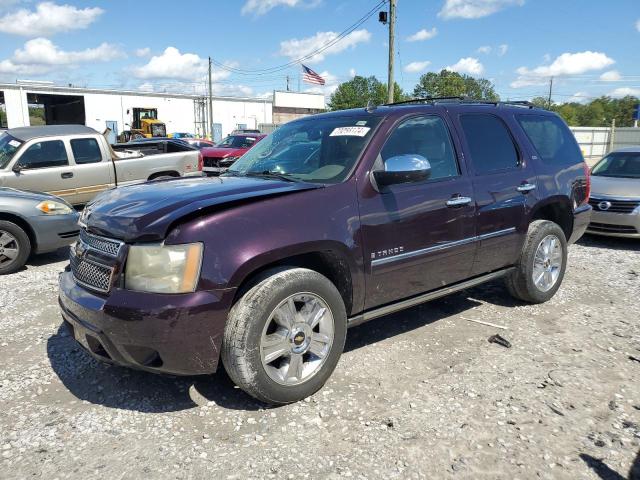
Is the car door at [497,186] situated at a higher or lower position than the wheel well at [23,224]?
A: higher

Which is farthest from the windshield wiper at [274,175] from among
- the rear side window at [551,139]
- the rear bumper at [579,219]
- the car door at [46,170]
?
the car door at [46,170]

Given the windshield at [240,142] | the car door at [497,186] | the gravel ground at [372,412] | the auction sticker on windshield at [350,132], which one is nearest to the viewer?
the gravel ground at [372,412]

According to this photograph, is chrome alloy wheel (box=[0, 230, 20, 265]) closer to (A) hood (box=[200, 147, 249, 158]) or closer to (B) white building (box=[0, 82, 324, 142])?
(A) hood (box=[200, 147, 249, 158])

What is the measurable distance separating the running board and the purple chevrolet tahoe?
1cm

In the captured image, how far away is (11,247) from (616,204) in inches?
337

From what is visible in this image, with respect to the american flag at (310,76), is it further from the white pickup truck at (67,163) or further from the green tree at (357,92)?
the green tree at (357,92)

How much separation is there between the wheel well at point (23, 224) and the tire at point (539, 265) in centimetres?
564

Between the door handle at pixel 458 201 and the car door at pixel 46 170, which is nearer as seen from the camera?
the door handle at pixel 458 201

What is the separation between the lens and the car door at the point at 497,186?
13.6 ft

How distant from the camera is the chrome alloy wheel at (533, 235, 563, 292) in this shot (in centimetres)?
486

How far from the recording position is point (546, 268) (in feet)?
16.3

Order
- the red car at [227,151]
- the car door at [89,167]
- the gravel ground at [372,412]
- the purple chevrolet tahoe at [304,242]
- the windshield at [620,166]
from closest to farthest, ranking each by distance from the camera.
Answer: the gravel ground at [372,412] → the purple chevrolet tahoe at [304,242] → the windshield at [620,166] → the car door at [89,167] → the red car at [227,151]

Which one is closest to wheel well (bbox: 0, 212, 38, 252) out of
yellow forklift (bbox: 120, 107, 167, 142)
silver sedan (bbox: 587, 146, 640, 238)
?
silver sedan (bbox: 587, 146, 640, 238)

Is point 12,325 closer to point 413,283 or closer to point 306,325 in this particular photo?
point 306,325
